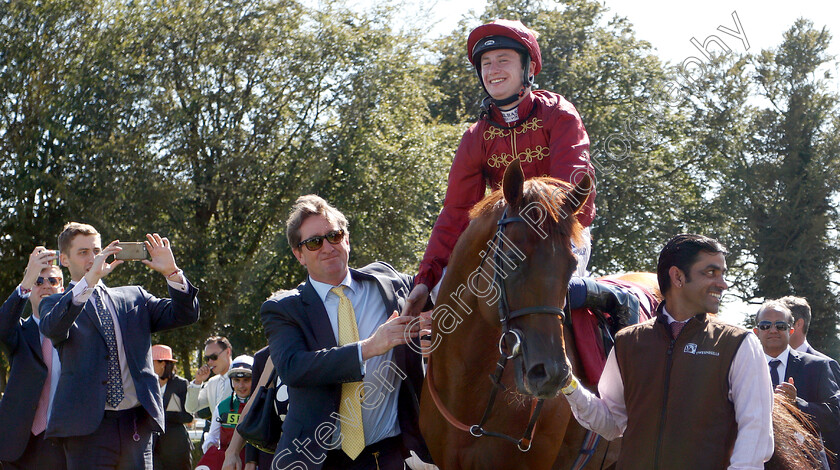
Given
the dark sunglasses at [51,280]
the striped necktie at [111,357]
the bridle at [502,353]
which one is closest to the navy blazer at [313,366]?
the bridle at [502,353]

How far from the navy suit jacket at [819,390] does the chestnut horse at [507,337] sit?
2.89 metres

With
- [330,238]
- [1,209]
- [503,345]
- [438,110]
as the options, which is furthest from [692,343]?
[438,110]

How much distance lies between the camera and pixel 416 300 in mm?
4277

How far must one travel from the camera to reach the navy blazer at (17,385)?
5.82 metres

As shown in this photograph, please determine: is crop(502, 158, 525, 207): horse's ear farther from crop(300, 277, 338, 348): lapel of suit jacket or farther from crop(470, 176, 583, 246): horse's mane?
crop(300, 277, 338, 348): lapel of suit jacket

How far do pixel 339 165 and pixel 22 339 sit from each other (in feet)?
51.7

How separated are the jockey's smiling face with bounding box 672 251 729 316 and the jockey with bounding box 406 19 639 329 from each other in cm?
101

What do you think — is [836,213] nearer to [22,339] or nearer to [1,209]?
[1,209]

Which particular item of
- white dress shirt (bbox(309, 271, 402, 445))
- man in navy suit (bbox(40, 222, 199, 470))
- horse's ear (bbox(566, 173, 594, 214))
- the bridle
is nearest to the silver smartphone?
man in navy suit (bbox(40, 222, 199, 470))

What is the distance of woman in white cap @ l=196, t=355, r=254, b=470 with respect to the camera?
7.38m

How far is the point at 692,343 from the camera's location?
10.7 ft

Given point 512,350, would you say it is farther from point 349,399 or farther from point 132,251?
point 132,251

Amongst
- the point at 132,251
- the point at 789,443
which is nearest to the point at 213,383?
the point at 132,251

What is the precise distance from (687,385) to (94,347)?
3.89m
